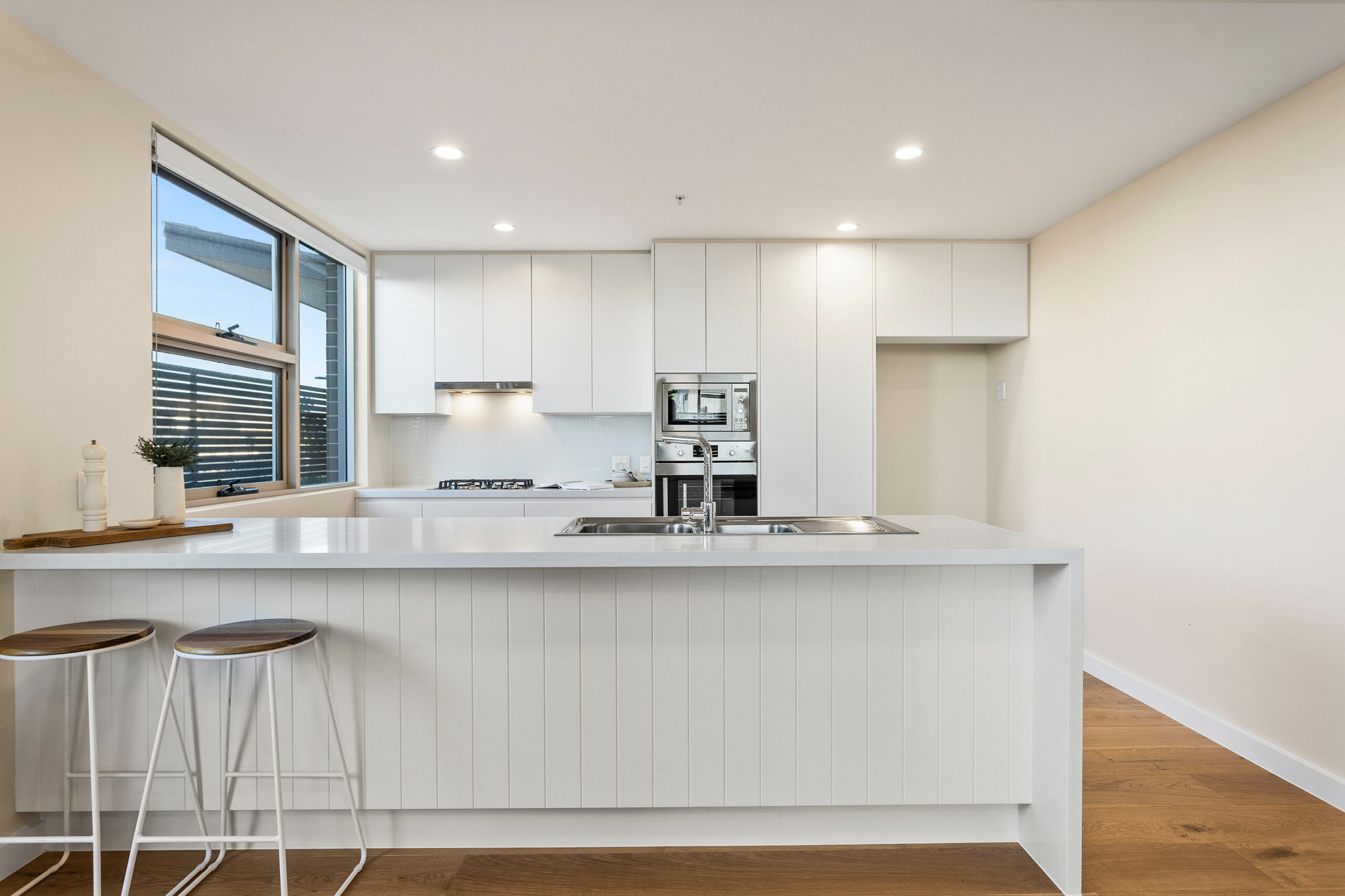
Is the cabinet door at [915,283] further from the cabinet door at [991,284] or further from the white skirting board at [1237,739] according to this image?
the white skirting board at [1237,739]

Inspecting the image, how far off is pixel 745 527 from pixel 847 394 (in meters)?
2.01

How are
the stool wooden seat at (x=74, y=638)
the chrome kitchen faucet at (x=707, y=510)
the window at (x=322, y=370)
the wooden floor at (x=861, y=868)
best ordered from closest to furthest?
the stool wooden seat at (x=74, y=638), the wooden floor at (x=861, y=868), the chrome kitchen faucet at (x=707, y=510), the window at (x=322, y=370)

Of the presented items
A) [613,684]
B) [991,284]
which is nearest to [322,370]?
[613,684]

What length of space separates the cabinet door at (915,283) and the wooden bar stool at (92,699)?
3747mm

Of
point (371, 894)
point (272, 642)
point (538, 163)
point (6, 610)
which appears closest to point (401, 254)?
point (538, 163)

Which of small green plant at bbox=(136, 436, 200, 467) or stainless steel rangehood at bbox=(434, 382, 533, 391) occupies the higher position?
stainless steel rangehood at bbox=(434, 382, 533, 391)

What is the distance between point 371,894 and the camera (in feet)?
5.77

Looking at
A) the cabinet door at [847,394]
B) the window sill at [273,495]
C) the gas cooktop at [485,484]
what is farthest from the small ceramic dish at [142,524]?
the cabinet door at [847,394]

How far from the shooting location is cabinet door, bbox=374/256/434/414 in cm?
436

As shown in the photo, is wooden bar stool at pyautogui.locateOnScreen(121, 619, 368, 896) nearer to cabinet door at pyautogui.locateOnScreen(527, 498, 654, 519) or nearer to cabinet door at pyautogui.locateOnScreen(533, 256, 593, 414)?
cabinet door at pyautogui.locateOnScreen(527, 498, 654, 519)

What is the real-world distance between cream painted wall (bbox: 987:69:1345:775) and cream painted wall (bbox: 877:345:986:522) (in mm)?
844

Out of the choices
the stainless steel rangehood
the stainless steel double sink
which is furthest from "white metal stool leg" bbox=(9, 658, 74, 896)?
the stainless steel rangehood

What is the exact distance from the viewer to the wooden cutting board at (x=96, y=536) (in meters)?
1.80

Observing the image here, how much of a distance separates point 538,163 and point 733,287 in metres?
1.48
